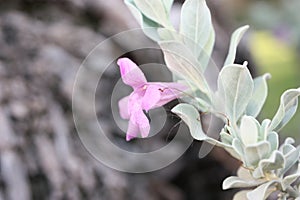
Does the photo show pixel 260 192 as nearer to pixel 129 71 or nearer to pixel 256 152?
pixel 256 152

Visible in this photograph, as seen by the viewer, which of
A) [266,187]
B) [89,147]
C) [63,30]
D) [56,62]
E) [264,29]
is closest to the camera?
[266,187]

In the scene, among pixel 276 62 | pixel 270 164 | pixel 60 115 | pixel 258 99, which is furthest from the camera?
pixel 276 62

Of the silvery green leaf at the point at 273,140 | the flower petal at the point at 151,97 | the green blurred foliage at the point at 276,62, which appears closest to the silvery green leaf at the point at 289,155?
the silvery green leaf at the point at 273,140

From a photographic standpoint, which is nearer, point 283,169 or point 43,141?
point 283,169

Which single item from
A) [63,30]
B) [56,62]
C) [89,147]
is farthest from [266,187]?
[63,30]

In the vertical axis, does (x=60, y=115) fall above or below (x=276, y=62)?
above

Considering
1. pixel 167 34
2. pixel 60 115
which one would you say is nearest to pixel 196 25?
pixel 167 34

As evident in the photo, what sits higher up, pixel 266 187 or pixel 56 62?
pixel 266 187

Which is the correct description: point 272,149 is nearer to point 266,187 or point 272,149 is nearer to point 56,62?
point 266,187
